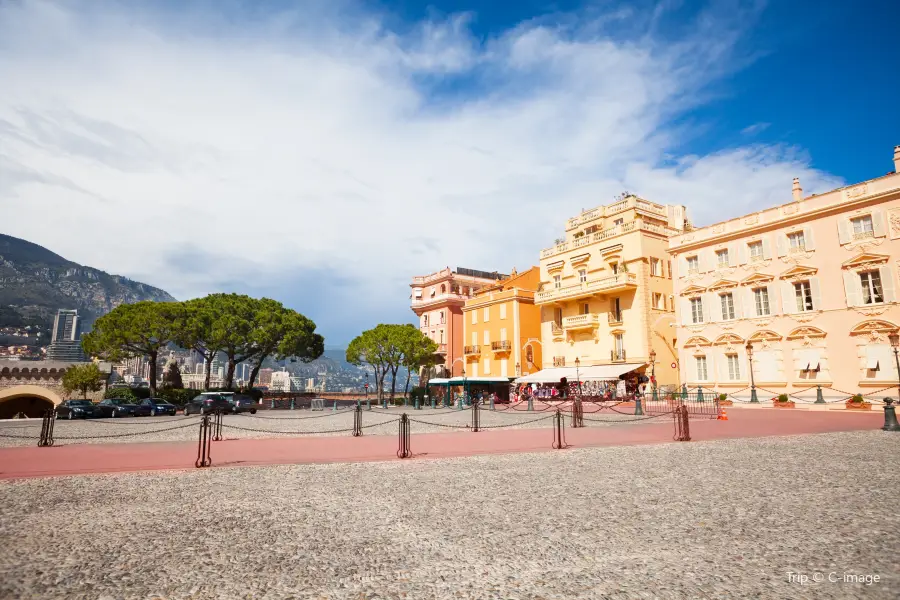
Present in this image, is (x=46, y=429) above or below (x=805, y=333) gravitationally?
below

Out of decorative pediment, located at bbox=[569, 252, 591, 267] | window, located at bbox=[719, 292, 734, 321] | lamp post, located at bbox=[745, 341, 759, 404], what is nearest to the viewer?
lamp post, located at bbox=[745, 341, 759, 404]

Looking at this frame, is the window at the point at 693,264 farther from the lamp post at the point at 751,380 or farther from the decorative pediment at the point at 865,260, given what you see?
the decorative pediment at the point at 865,260

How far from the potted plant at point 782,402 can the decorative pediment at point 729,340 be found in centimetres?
440

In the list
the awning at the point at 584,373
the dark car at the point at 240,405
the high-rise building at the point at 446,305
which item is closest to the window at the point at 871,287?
the awning at the point at 584,373

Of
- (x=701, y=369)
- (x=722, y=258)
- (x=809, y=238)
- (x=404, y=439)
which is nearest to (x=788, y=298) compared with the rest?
(x=809, y=238)

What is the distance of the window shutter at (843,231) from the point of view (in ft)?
89.9

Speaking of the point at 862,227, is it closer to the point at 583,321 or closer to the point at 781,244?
the point at 781,244

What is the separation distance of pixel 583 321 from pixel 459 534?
36799 mm

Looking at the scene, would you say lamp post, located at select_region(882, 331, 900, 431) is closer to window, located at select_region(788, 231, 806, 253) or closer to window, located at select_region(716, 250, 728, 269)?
window, located at select_region(788, 231, 806, 253)

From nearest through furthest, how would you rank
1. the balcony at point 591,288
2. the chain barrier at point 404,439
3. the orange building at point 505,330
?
the chain barrier at point 404,439, the balcony at point 591,288, the orange building at point 505,330

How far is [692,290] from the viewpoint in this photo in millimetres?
34562

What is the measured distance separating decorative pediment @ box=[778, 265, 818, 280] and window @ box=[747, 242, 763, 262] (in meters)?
1.82

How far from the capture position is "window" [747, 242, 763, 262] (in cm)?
3136

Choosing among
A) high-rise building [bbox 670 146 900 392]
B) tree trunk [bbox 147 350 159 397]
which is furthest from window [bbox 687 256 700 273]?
tree trunk [bbox 147 350 159 397]
